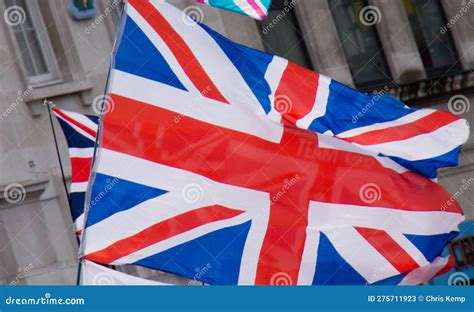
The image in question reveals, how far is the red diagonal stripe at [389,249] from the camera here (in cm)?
1426

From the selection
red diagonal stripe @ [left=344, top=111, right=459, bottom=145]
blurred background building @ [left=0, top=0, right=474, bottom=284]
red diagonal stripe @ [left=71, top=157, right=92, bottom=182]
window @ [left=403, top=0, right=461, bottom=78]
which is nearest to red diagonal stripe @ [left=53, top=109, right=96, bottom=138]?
red diagonal stripe @ [left=71, top=157, right=92, bottom=182]

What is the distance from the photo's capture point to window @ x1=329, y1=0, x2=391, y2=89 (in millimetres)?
24844

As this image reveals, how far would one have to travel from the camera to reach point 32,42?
21531 millimetres

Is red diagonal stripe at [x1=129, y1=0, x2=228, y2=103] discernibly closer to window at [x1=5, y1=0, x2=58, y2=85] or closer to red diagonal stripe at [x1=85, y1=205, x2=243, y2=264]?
red diagonal stripe at [x1=85, y1=205, x2=243, y2=264]

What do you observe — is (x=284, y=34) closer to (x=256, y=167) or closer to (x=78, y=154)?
(x=78, y=154)

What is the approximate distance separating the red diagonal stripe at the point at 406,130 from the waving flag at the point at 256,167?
0.04 ft

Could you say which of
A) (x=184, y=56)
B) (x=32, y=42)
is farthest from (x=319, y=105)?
(x=32, y=42)

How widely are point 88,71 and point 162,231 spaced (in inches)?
343

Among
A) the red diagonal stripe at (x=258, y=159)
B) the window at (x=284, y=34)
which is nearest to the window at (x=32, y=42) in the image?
the window at (x=284, y=34)

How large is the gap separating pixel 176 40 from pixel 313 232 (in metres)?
2.33

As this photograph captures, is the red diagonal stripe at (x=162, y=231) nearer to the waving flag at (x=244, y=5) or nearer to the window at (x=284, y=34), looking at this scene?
the waving flag at (x=244, y=5)

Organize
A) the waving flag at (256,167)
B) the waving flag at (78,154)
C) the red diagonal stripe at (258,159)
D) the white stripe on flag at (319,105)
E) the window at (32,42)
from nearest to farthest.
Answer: the waving flag at (256,167), the red diagonal stripe at (258,159), the white stripe on flag at (319,105), the waving flag at (78,154), the window at (32,42)

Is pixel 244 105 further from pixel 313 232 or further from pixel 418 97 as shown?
pixel 418 97

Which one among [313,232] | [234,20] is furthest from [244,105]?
[234,20]
